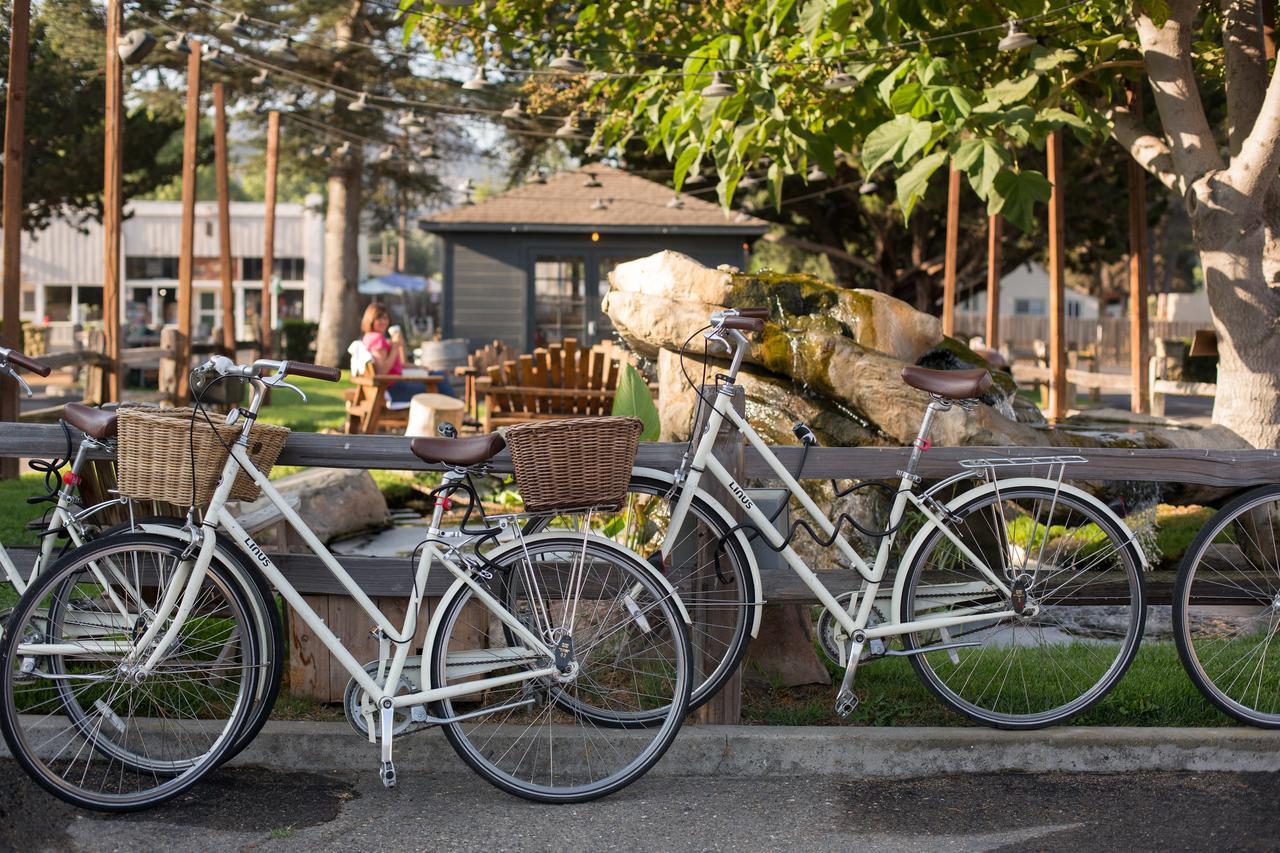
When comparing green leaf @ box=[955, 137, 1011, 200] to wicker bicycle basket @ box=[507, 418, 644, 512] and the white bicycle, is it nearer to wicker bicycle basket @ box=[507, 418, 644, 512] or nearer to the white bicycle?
the white bicycle

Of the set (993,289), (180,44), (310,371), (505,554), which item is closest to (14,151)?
A: (180,44)

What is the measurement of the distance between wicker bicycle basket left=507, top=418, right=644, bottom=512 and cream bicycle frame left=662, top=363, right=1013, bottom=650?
0.35 metres

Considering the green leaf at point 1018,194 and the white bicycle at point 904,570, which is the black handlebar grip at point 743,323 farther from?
the green leaf at point 1018,194

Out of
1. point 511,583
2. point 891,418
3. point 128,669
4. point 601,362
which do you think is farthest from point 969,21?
point 128,669

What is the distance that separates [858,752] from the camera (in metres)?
4.73

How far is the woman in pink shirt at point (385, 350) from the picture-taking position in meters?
13.7

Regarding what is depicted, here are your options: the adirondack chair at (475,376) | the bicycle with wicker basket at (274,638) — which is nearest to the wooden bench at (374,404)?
the adirondack chair at (475,376)

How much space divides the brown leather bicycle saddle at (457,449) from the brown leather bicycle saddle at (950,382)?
1498 mm

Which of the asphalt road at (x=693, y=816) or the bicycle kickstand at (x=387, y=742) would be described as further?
the bicycle kickstand at (x=387, y=742)

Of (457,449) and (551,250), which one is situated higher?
(551,250)

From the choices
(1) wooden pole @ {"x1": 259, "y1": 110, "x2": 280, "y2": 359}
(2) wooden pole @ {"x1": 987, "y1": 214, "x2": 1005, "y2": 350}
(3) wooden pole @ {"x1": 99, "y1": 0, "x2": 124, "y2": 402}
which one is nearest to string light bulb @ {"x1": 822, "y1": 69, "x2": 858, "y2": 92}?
(2) wooden pole @ {"x1": 987, "y1": 214, "x2": 1005, "y2": 350}

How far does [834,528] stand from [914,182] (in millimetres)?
2810

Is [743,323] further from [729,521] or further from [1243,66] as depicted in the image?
[1243,66]

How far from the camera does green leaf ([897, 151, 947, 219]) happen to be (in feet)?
22.5
